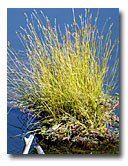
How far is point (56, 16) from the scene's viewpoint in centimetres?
272

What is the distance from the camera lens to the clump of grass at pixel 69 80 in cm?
276

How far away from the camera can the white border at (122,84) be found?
2.61 meters

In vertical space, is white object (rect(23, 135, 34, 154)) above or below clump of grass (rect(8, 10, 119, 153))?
below

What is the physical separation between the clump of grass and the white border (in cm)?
9

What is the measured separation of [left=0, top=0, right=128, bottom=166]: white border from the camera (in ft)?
8.55

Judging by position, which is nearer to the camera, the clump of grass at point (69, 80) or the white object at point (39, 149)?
the white object at point (39, 149)

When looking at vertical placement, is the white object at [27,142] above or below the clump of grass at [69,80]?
below

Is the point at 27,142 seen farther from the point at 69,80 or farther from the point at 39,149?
the point at 69,80

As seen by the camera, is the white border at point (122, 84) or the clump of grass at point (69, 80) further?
the clump of grass at point (69, 80)

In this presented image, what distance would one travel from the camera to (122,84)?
2.67m

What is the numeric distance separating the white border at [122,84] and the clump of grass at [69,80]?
0.09 meters

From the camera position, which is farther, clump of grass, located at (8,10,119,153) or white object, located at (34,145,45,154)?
clump of grass, located at (8,10,119,153)

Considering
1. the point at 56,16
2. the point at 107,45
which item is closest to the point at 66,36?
the point at 56,16
